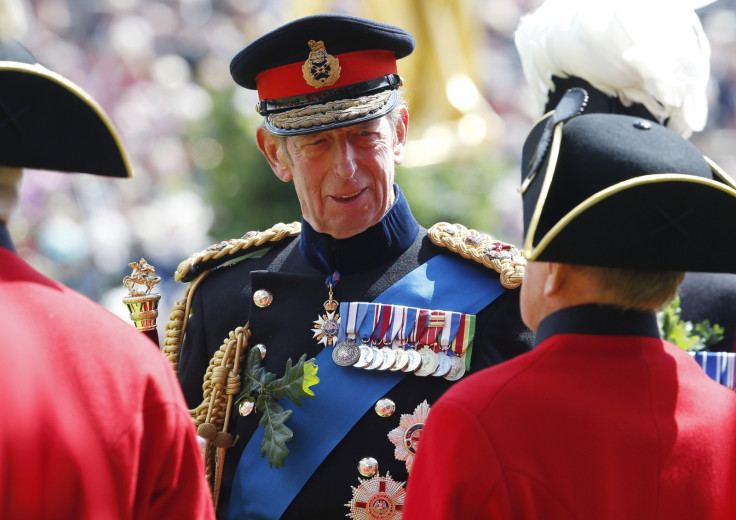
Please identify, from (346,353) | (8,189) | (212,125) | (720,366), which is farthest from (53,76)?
(212,125)

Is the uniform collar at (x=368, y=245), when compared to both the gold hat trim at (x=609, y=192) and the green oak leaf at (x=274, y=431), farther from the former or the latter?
the gold hat trim at (x=609, y=192)

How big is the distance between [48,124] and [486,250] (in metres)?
1.44

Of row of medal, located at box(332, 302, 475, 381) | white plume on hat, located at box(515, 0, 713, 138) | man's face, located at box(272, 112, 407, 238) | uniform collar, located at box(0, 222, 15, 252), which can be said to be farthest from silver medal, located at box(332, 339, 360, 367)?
white plume on hat, located at box(515, 0, 713, 138)


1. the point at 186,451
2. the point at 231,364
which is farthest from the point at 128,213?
the point at 186,451

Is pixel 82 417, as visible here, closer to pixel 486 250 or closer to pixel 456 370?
pixel 456 370

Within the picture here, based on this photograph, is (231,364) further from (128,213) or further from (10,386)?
(128,213)

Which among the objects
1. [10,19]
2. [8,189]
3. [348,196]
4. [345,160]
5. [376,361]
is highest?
[10,19]

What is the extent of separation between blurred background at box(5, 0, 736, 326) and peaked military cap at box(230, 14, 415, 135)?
3.46 m

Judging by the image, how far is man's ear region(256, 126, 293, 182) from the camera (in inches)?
129

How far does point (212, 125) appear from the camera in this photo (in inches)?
284

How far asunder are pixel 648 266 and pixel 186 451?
0.96m

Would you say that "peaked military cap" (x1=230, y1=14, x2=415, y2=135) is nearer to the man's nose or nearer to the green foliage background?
the man's nose

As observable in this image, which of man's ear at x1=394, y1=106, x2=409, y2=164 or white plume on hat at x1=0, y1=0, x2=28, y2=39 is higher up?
white plume on hat at x1=0, y1=0, x2=28, y2=39

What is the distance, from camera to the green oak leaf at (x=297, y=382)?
2871 mm
